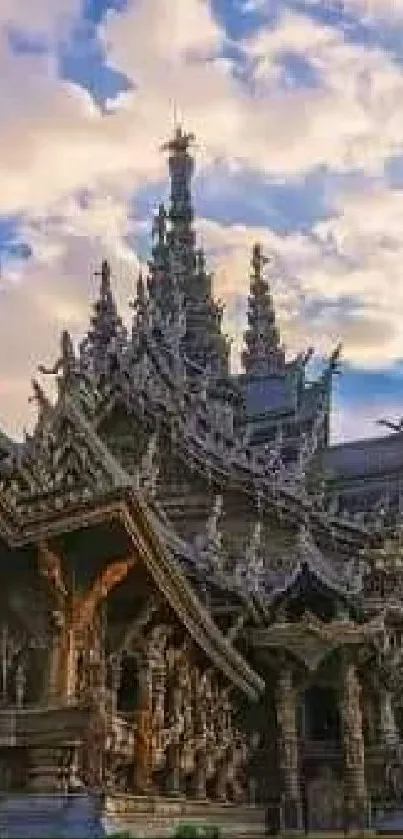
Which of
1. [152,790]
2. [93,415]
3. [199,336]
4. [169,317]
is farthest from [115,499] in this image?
[199,336]

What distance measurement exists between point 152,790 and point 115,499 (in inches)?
157

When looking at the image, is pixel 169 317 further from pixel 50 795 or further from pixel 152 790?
pixel 50 795

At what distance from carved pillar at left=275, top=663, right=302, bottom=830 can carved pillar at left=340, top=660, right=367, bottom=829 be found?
82cm

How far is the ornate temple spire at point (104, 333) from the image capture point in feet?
81.3

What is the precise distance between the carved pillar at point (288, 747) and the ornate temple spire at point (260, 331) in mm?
17077

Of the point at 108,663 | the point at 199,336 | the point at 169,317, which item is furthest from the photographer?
the point at 199,336

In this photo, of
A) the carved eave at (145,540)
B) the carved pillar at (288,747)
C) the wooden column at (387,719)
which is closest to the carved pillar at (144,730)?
the carved eave at (145,540)

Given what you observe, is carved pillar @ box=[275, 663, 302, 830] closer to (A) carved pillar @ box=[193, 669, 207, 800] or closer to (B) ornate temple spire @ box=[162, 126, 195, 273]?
(A) carved pillar @ box=[193, 669, 207, 800]

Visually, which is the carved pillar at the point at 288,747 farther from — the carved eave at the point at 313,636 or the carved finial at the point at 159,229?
the carved finial at the point at 159,229

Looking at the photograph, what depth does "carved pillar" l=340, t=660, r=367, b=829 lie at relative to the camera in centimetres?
1925

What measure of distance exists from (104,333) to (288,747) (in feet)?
33.1

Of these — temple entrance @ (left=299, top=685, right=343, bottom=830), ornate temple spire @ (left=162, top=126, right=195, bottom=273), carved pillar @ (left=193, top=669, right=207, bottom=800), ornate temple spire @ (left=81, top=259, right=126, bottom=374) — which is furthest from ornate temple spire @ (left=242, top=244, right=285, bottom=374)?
carved pillar @ (left=193, top=669, right=207, bottom=800)

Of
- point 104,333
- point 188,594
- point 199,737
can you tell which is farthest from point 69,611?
point 104,333

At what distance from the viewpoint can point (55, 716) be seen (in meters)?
11.6
